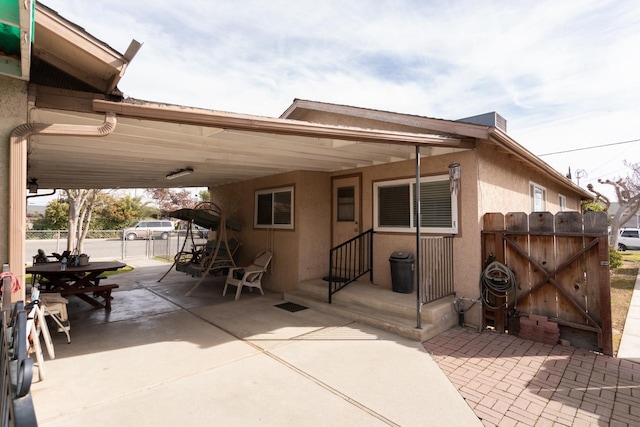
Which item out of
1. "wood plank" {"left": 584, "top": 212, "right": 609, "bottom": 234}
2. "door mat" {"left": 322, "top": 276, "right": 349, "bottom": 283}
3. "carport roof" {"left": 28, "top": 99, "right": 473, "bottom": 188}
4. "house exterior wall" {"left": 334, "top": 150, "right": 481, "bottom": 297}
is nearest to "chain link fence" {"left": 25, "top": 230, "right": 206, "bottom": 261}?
"carport roof" {"left": 28, "top": 99, "right": 473, "bottom": 188}

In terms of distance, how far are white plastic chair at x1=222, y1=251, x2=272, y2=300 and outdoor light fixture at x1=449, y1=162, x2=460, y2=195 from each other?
420cm

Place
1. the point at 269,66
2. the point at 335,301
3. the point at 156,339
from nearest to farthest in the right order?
the point at 156,339, the point at 335,301, the point at 269,66

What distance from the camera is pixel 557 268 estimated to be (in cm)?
438

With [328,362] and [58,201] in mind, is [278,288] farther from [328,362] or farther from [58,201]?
[58,201]

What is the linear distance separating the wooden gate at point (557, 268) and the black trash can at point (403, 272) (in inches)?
46.0

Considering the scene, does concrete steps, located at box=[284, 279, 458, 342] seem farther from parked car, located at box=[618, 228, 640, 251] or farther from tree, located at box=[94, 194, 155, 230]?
tree, located at box=[94, 194, 155, 230]

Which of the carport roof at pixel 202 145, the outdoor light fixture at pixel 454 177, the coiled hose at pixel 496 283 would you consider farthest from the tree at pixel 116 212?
the coiled hose at pixel 496 283

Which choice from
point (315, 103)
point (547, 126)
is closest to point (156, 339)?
point (315, 103)

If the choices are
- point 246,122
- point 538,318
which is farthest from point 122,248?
point 538,318

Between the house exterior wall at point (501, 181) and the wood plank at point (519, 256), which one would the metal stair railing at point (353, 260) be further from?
the wood plank at point (519, 256)

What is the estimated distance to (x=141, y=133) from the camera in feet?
12.7

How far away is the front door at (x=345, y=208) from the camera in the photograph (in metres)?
6.98

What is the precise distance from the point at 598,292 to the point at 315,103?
597 centimetres

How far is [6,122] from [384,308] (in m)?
4.90
